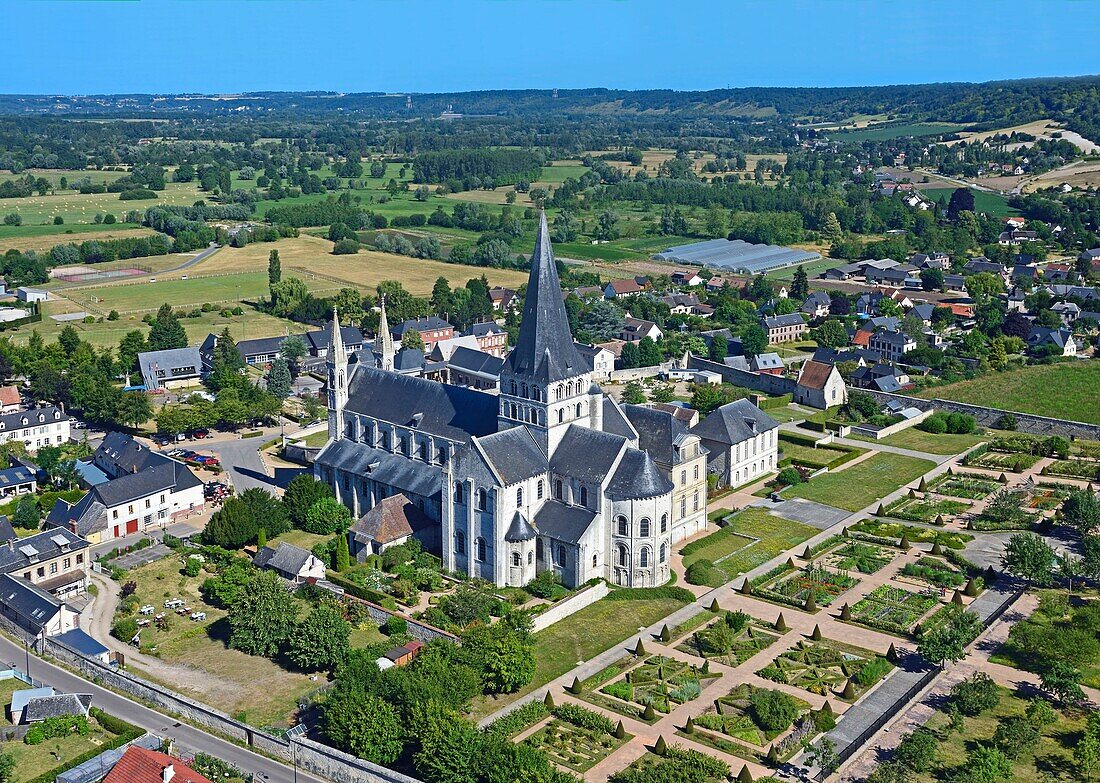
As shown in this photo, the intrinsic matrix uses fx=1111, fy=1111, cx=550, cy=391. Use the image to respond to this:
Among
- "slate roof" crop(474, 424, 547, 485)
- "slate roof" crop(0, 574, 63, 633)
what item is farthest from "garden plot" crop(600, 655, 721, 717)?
"slate roof" crop(0, 574, 63, 633)

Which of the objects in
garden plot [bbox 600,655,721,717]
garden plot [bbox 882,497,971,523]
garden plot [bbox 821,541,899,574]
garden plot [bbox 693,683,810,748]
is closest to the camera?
garden plot [bbox 693,683,810,748]

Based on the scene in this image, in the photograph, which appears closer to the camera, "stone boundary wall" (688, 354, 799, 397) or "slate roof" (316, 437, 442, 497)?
"slate roof" (316, 437, 442, 497)

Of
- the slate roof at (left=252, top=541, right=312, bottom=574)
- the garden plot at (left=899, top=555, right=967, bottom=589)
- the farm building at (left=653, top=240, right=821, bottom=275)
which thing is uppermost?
the farm building at (left=653, top=240, right=821, bottom=275)

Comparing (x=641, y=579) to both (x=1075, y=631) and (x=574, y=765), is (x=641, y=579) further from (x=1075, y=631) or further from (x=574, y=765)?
(x=1075, y=631)

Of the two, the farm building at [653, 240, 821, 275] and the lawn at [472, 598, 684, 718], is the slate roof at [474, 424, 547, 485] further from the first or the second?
the farm building at [653, 240, 821, 275]

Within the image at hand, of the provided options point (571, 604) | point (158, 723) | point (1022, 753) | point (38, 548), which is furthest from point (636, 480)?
point (38, 548)

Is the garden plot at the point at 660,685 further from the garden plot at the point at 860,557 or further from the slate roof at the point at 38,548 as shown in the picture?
the slate roof at the point at 38,548

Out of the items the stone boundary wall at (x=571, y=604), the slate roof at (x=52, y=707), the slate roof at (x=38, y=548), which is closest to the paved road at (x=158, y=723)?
the slate roof at (x=52, y=707)
